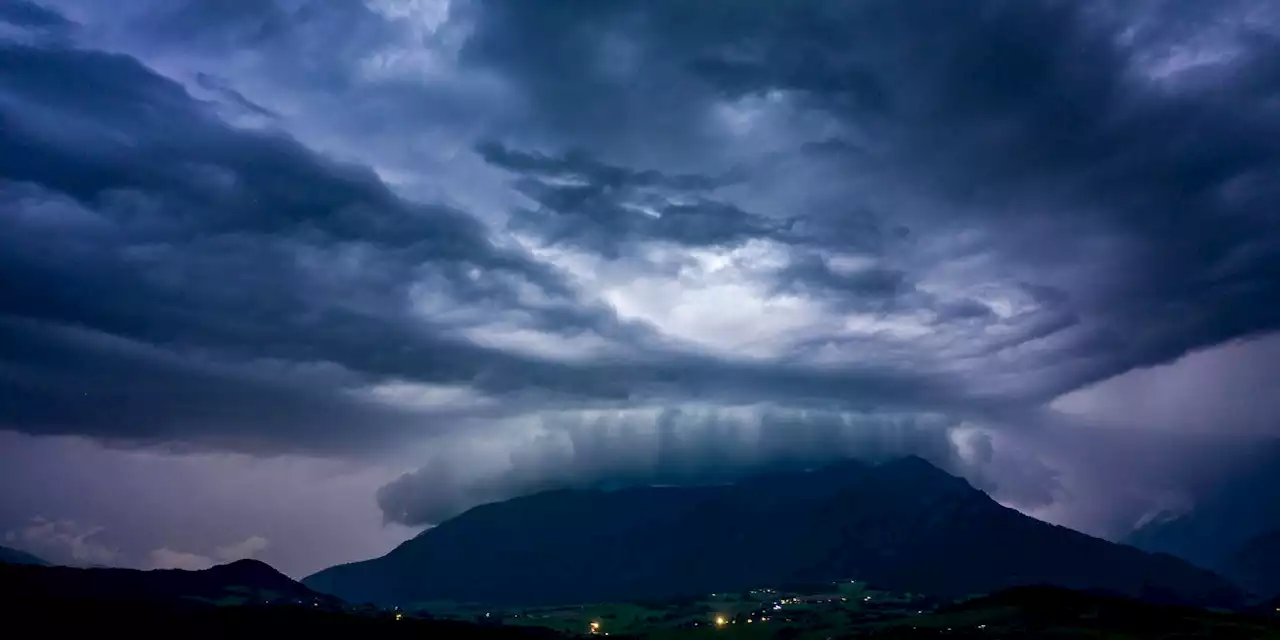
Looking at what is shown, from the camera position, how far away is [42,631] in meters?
198

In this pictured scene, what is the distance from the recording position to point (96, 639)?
199 m

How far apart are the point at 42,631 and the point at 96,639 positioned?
42.3 ft
